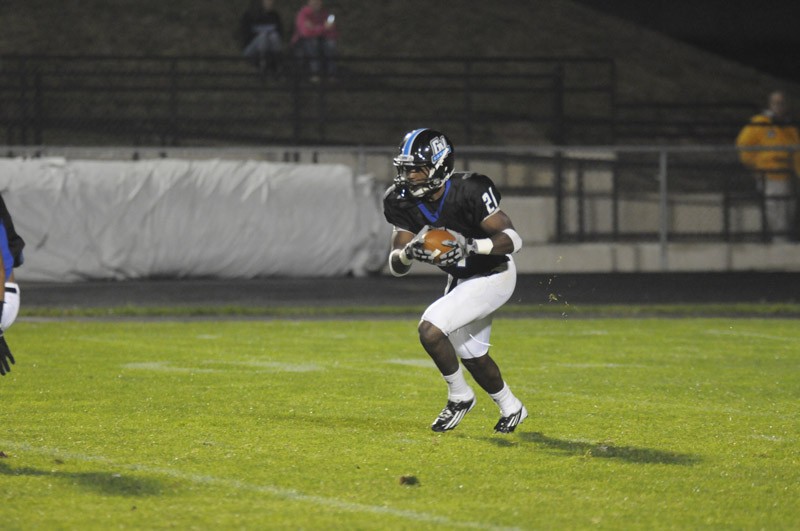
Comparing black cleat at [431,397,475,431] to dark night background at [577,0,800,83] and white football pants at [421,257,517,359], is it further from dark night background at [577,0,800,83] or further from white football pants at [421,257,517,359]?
dark night background at [577,0,800,83]

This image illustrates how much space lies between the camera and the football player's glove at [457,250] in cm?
686

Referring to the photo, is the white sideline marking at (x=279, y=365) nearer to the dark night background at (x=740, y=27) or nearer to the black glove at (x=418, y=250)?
the black glove at (x=418, y=250)

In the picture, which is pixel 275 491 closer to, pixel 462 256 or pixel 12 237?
pixel 462 256

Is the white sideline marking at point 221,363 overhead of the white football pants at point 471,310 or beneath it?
beneath

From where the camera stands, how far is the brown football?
6.84m

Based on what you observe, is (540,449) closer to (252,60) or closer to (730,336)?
(730,336)

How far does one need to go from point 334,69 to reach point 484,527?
17.3 metres

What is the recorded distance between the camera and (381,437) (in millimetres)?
7258

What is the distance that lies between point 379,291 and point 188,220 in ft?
7.87

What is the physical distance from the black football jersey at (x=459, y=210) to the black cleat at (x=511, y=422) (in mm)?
766

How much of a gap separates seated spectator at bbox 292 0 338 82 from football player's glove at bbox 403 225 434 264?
14.5m

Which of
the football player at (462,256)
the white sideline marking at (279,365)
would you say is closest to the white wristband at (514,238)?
the football player at (462,256)

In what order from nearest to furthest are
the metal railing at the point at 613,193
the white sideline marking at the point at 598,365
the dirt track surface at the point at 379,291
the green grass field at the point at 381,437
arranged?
1. the green grass field at the point at 381,437
2. the white sideline marking at the point at 598,365
3. the dirt track surface at the point at 379,291
4. the metal railing at the point at 613,193

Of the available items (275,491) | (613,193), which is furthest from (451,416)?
(613,193)
